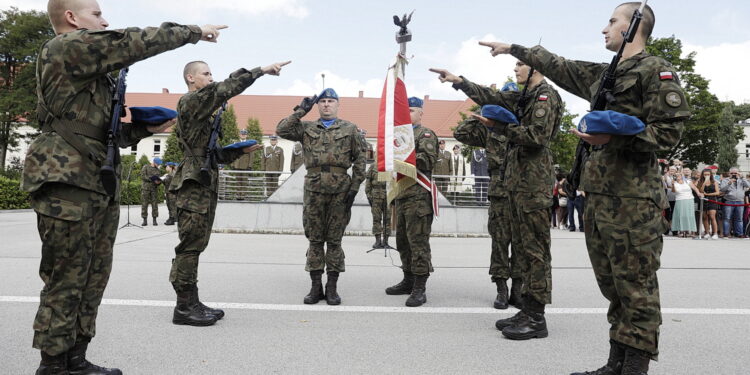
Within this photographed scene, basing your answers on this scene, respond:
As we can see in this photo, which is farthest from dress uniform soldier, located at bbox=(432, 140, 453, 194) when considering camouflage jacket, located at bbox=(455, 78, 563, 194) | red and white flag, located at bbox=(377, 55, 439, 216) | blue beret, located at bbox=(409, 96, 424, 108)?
camouflage jacket, located at bbox=(455, 78, 563, 194)

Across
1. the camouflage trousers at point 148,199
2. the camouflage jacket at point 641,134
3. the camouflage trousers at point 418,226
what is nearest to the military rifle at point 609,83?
the camouflage jacket at point 641,134

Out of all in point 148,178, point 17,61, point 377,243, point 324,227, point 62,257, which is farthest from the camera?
point 17,61

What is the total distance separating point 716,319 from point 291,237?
29.5 ft

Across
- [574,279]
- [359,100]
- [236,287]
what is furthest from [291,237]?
[359,100]

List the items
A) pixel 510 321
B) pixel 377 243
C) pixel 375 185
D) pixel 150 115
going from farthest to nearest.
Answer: pixel 375 185
pixel 377 243
pixel 510 321
pixel 150 115

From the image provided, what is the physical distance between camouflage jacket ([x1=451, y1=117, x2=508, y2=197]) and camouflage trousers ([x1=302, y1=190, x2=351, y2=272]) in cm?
139

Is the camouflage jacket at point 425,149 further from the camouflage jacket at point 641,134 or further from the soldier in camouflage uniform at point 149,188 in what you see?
the soldier in camouflage uniform at point 149,188

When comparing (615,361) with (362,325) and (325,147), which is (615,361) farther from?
(325,147)

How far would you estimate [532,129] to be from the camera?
3.97 meters

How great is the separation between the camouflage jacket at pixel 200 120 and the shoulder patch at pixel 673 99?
2.75 m

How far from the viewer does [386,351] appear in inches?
138

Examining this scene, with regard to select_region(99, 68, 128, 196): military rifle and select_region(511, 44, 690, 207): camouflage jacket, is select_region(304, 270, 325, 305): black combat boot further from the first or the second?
select_region(511, 44, 690, 207): camouflage jacket

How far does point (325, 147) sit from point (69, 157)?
2845 millimetres

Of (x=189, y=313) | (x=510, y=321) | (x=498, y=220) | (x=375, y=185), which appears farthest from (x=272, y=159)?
(x=510, y=321)
